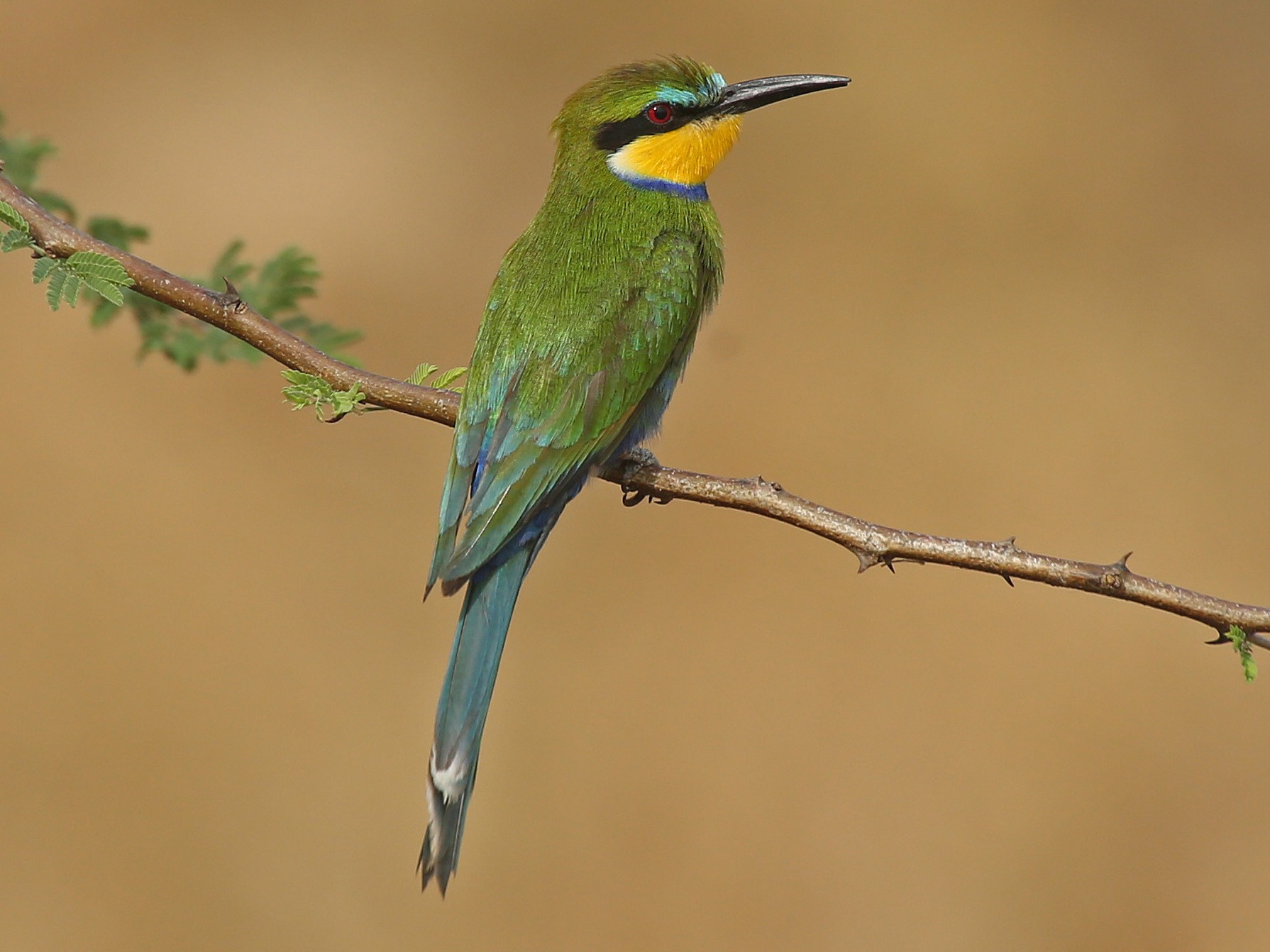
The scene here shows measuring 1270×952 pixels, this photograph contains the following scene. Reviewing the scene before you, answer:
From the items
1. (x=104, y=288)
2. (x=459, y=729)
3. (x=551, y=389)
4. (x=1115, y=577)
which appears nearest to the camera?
(x=1115, y=577)

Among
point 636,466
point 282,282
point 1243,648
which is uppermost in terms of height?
point 282,282

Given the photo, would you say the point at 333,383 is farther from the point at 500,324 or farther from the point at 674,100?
the point at 674,100

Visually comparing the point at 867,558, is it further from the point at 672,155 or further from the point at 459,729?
the point at 672,155

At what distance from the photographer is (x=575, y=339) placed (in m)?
1.96

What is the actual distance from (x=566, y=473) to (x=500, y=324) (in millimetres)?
287

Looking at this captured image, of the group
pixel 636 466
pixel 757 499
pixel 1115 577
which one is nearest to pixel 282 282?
pixel 636 466

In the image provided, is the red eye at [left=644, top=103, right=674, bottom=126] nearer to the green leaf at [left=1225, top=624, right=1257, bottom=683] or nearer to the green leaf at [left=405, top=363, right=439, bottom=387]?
the green leaf at [left=405, top=363, right=439, bottom=387]

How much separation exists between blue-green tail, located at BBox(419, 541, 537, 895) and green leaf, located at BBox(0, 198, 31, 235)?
0.74 m

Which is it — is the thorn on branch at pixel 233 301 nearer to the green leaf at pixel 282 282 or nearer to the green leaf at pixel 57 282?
the green leaf at pixel 57 282

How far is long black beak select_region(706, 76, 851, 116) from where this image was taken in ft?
7.40

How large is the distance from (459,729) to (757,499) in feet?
1.77

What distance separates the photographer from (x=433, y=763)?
5.64 feet

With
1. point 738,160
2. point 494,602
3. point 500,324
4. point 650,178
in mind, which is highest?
point 738,160

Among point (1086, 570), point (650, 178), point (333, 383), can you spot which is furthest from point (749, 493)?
point (650, 178)
